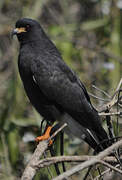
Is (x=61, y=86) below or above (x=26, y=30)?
below

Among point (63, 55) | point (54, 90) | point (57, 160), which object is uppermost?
point (57, 160)

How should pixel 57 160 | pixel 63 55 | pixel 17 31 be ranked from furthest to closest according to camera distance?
pixel 63 55 < pixel 17 31 < pixel 57 160

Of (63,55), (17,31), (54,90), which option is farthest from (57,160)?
(63,55)

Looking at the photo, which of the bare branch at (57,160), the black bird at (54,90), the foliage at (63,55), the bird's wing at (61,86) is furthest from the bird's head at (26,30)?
the bare branch at (57,160)

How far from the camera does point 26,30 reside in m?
5.22

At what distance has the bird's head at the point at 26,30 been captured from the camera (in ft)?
16.8

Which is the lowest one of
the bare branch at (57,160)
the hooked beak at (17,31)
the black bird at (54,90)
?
the black bird at (54,90)

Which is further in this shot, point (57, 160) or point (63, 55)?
point (63, 55)

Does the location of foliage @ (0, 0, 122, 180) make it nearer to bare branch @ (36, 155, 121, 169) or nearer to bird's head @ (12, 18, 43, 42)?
bird's head @ (12, 18, 43, 42)

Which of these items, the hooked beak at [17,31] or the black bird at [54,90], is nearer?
the black bird at [54,90]

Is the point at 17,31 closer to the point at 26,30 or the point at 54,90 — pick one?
the point at 26,30

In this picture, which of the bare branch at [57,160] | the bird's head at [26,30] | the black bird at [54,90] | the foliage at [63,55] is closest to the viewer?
the bare branch at [57,160]

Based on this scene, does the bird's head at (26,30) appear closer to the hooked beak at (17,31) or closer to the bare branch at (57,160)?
the hooked beak at (17,31)

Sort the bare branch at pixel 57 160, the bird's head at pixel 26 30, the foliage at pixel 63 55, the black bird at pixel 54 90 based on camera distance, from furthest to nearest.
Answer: the foliage at pixel 63 55
the bird's head at pixel 26 30
the black bird at pixel 54 90
the bare branch at pixel 57 160
